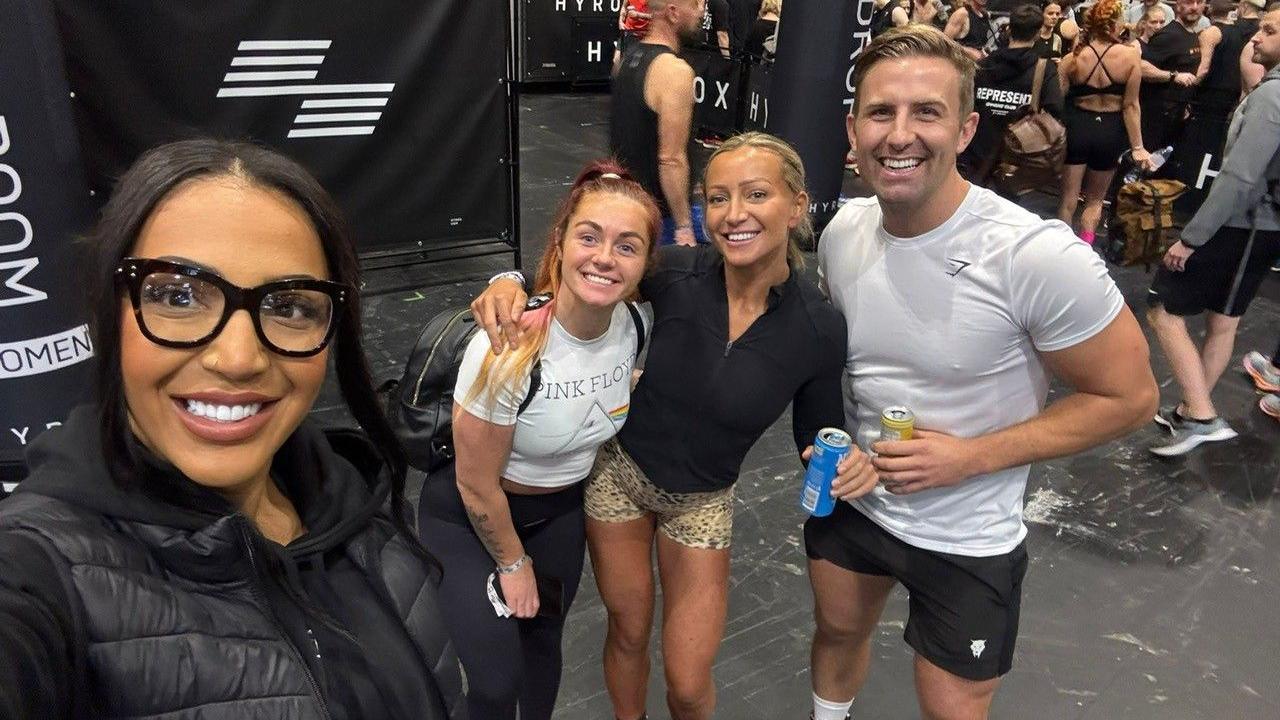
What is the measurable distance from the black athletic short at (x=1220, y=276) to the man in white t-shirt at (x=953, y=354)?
302 cm

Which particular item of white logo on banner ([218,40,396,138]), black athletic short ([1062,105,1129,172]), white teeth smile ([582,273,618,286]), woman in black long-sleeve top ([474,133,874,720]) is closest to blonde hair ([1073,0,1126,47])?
black athletic short ([1062,105,1129,172])

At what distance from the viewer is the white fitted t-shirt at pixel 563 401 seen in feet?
6.34

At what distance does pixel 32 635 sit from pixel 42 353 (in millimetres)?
2633

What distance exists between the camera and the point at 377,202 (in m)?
5.05

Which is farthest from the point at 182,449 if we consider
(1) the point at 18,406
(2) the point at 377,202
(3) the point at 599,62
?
(3) the point at 599,62

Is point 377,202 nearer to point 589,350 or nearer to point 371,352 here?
point 371,352

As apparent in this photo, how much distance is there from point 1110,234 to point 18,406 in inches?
242

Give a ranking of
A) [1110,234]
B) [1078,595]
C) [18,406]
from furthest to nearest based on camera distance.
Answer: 1. [1110,234]
2. [1078,595]
3. [18,406]

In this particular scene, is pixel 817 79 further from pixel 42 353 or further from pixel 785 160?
pixel 42 353

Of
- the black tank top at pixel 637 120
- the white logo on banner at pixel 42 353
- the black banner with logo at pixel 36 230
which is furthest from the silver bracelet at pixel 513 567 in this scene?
the black tank top at pixel 637 120

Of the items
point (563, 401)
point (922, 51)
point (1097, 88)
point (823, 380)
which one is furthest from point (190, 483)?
point (1097, 88)

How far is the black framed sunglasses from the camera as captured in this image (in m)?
0.91

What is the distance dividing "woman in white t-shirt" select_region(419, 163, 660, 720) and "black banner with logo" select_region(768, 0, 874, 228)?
3.81 meters

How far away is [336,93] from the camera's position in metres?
4.59
